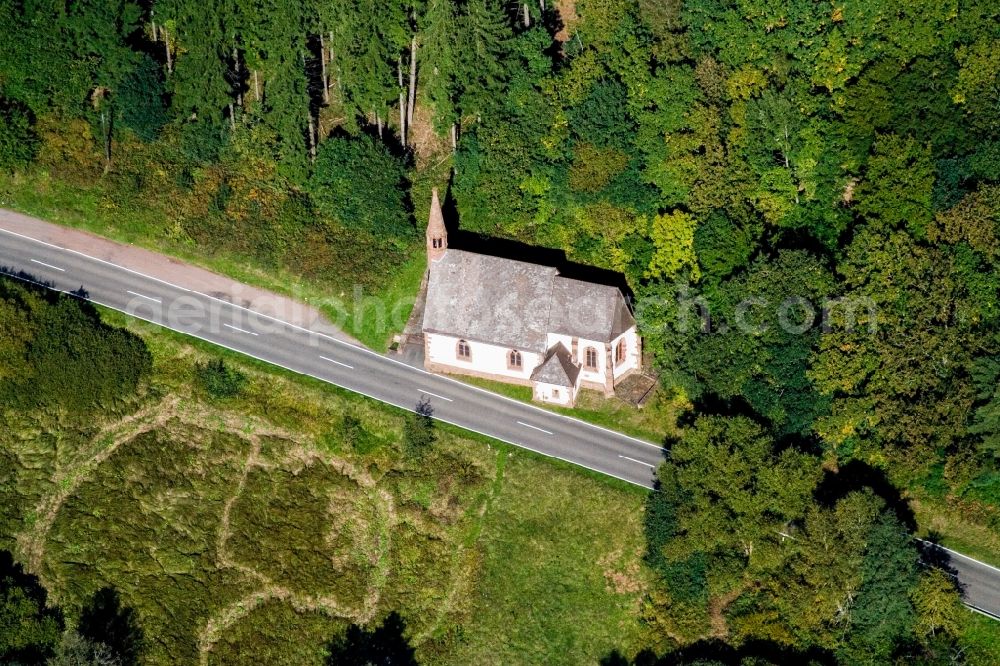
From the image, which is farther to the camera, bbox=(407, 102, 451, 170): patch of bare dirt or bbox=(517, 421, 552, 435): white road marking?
bbox=(407, 102, 451, 170): patch of bare dirt

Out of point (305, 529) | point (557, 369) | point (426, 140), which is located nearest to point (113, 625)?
point (305, 529)

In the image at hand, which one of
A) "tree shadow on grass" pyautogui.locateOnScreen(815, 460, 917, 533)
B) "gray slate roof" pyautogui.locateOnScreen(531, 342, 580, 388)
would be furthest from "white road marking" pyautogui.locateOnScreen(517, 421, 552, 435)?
"tree shadow on grass" pyautogui.locateOnScreen(815, 460, 917, 533)

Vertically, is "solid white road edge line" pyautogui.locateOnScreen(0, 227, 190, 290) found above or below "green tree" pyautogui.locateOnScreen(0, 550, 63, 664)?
above

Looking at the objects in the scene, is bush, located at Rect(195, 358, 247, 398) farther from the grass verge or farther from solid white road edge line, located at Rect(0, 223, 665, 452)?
the grass verge

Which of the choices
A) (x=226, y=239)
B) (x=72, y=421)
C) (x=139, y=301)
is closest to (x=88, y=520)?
(x=72, y=421)

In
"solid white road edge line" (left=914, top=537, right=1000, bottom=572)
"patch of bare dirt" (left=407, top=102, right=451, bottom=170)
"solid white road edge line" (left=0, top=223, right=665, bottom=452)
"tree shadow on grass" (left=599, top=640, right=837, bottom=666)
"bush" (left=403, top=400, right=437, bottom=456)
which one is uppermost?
"patch of bare dirt" (left=407, top=102, right=451, bottom=170)

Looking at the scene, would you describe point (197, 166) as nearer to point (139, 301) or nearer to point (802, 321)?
point (139, 301)
